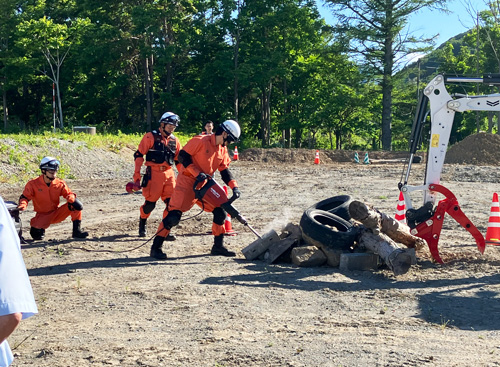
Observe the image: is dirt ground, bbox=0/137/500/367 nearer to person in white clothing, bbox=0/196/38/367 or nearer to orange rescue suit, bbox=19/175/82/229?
orange rescue suit, bbox=19/175/82/229

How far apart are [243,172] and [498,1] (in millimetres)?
25639

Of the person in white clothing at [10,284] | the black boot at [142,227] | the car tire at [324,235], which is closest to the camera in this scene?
the person in white clothing at [10,284]

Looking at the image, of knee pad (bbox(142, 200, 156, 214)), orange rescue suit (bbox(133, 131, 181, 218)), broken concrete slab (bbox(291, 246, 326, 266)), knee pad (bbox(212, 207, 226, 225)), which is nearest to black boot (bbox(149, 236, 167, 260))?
knee pad (bbox(212, 207, 226, 225))

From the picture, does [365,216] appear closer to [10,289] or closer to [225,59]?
[10,289]

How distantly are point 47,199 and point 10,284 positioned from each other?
916cm

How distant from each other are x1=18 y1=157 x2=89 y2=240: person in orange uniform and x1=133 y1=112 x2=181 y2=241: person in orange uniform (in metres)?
1.35

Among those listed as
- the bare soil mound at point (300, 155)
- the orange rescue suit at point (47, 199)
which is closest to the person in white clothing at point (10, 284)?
the orange rescue suit at point (47, 199)

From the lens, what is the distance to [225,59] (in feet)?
140

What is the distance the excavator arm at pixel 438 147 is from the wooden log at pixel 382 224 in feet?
1.52

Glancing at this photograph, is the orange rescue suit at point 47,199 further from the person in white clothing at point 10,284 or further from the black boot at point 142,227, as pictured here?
the person in white clothing at point 10,284

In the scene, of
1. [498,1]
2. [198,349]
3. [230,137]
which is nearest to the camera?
[198,349]

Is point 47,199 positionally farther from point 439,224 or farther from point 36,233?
point 439,224

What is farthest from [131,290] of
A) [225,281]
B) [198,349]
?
[198,349]

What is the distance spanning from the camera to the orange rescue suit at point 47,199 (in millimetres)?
10914
